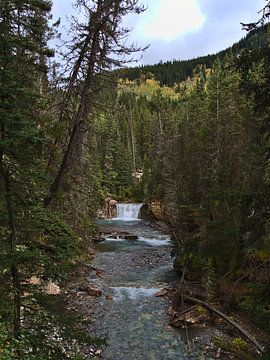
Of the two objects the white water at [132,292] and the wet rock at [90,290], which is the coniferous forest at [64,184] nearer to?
the white water at [132,292]

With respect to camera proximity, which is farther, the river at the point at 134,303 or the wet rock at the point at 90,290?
the wet rock at the point at 90,290

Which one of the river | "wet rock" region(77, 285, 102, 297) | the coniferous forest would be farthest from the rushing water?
the coniferous forest

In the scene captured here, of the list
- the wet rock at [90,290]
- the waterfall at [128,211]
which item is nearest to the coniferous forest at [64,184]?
the wet rock at [90,290]

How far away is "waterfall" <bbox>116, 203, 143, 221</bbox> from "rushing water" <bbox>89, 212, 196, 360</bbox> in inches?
632

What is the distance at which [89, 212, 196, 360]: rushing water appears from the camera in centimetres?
1213

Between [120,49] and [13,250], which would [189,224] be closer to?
[120,49]

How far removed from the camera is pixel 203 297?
53.3 feet

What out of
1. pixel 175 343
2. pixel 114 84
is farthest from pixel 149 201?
pixel 114 84

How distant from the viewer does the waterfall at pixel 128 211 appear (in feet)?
149

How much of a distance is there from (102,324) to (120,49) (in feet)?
32.3

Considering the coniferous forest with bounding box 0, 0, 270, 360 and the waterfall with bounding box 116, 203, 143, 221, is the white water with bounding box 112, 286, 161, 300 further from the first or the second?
the waterfall with bounding box 116, 203, 143, 221

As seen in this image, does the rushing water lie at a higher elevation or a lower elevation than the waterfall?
lower

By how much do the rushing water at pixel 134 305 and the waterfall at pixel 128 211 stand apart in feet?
52.6

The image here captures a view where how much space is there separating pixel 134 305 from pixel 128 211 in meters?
30.0
